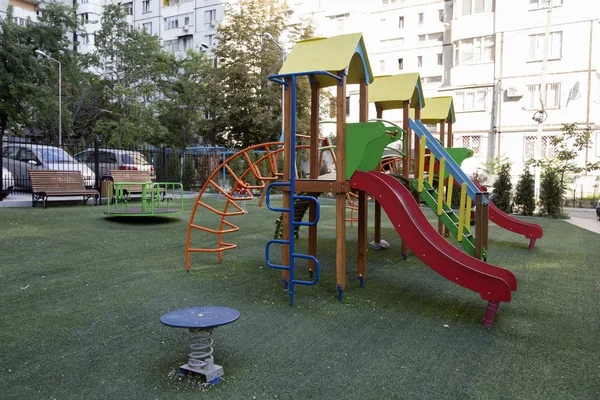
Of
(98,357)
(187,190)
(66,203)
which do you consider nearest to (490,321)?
(98,357)

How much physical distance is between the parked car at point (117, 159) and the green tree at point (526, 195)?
41.5 ft

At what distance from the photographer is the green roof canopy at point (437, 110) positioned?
9.27 m

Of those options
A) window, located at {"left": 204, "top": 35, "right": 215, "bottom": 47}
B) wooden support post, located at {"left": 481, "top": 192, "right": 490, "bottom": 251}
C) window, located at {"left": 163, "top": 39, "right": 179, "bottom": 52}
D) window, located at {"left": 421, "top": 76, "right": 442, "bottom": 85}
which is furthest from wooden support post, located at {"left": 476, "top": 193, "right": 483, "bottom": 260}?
window, located at {"left": 163, "top": 39, "right": 179, "bottom": 52}

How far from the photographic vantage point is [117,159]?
17.8 metres

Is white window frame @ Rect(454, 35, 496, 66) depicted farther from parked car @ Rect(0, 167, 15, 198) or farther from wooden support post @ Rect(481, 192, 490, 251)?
parked car @ Rect(0, 167, 15, 198)

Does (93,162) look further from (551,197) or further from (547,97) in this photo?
(547,97)

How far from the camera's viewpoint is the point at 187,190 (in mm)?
19984

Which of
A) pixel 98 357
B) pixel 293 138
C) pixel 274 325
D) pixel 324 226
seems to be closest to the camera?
pixel 98 357

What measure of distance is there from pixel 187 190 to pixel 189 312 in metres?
17.3

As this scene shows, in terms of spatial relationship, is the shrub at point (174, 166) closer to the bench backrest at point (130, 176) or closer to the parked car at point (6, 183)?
the bench backrest at point (130, 176)

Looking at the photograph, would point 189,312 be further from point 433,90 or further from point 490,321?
point 433,90

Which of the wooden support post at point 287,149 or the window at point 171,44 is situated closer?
the wooden support post at point 287,149

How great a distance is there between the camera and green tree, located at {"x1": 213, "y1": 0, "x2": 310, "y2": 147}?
27.1m

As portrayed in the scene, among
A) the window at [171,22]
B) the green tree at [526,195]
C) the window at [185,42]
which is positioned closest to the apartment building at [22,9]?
the window at [171,22]
